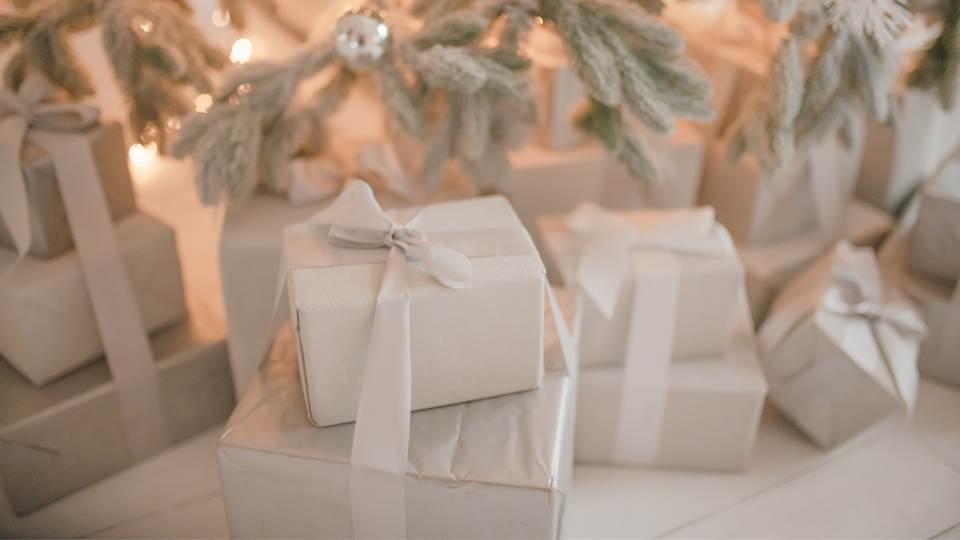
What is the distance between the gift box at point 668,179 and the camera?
1.35 meters

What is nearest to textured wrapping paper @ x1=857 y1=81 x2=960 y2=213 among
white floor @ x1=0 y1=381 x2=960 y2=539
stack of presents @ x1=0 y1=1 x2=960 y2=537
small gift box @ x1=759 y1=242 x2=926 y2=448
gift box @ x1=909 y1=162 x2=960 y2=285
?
stack of presents @ x1=0 y1=1 x2=960 y2=537

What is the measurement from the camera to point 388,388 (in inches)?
33.9

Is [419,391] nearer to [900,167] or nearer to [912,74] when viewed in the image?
[912,74]

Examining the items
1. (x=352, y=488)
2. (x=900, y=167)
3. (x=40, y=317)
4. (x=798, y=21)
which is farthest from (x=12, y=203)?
(x=900, y=167)

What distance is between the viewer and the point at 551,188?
1327 mm

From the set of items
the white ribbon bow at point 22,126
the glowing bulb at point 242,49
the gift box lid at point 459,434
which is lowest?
the gift box lid at point 459,434

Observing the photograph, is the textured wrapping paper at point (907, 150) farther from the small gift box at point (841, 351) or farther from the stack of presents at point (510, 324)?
the small gift box at point (841, 351)

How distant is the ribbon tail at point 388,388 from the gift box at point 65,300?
48 centimetres

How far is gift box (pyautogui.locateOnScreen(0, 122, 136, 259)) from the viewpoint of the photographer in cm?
108

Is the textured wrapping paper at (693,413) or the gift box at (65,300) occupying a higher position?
the gift box at (65,300)

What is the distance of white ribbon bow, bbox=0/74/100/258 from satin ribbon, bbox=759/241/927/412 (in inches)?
39.4

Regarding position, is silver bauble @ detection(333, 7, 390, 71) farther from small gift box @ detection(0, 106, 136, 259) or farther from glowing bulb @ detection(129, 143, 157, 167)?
glowing bulb @ detection(129, 143, 157, 167)

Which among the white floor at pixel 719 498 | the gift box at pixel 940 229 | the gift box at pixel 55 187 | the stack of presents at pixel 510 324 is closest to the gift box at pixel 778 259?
the stack of presents at pixel 510 324

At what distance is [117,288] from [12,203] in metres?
0.16
